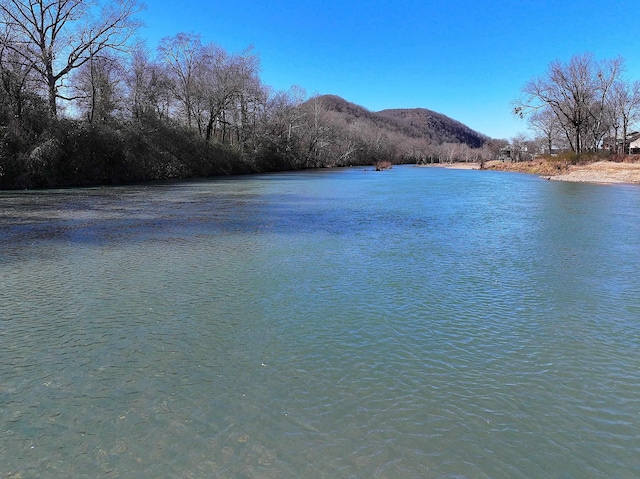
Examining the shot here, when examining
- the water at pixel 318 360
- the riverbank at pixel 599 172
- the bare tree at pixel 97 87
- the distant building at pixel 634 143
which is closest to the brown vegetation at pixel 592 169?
the riverbank at pixel 599 172

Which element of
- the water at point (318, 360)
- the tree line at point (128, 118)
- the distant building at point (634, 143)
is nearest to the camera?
the water at point (318, 360)

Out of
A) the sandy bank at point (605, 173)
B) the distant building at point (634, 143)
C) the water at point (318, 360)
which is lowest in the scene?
the water at point (318, 360)

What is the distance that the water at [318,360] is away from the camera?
262cm

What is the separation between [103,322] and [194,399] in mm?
2152

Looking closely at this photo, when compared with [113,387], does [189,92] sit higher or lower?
higher

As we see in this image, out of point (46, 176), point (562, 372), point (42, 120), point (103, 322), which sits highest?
point (42, 120)

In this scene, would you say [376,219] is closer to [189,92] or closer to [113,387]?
[113,387]

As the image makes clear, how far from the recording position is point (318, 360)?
12.7 ft

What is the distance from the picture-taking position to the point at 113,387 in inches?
132

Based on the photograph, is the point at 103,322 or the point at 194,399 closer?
the point at 194,399

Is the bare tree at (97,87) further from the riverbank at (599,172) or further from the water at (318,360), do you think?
the riverbank at (599,172)

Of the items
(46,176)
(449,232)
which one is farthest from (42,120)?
(449,232)

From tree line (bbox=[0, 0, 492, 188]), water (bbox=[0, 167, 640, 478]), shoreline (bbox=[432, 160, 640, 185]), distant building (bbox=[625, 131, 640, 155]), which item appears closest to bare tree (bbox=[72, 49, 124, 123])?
tree line (bbox=[0, 0, 492, 188])

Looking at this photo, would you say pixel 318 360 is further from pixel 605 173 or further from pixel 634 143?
pixel 634 143
